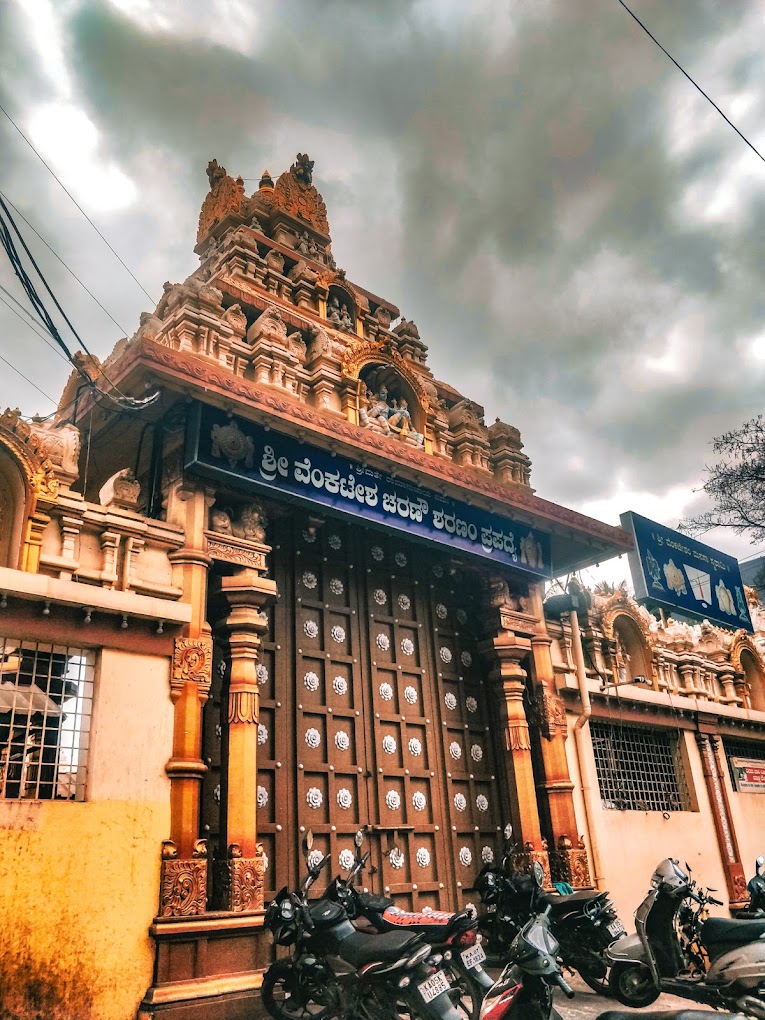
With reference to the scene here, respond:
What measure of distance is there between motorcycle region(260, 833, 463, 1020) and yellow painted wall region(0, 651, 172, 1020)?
121 cm

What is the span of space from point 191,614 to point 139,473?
92.8 inches

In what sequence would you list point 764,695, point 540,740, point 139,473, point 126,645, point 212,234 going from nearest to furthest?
point 126,645 < point 139,473 < point 540,740 < point 212,234 < point 764,695

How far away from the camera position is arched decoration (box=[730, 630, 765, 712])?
17.9 metres

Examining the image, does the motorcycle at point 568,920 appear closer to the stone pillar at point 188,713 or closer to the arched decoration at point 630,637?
the stone pillar at point 188,713

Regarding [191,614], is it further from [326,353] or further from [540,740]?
[540,740]

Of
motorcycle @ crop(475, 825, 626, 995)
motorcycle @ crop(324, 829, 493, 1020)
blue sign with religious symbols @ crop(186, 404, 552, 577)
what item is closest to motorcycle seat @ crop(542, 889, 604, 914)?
motorcycle @ crop(475, 825, 626, 995)

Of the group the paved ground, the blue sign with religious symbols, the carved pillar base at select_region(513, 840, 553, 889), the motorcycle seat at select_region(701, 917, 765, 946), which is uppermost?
the blue sign with religious symbols

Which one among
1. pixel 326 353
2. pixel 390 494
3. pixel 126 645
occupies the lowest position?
pixel 126 645

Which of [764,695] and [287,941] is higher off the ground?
[764,695]

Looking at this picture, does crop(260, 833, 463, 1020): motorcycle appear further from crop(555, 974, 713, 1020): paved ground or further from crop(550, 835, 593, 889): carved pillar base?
crop(550, 835, 593, 889): carved pillar base

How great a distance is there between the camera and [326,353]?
11.8 metres

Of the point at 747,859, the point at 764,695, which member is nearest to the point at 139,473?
the point at 747,859

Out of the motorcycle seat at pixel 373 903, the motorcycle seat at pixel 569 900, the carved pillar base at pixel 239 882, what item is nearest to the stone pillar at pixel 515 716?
the motorcycle seat at pixel 569 900

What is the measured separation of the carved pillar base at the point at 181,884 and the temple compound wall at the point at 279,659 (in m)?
0.02
